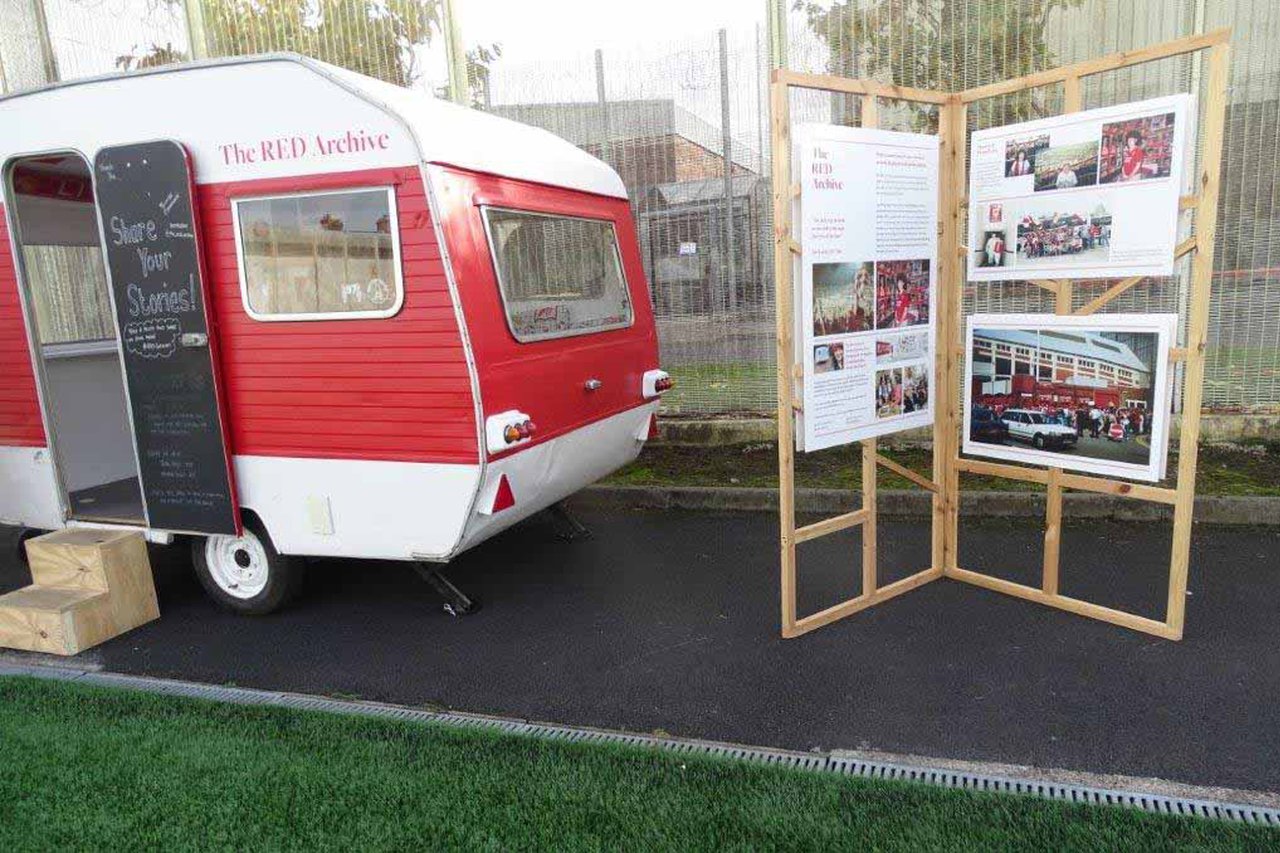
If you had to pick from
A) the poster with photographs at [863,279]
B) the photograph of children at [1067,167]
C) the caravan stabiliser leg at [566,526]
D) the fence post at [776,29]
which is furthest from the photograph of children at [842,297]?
the fence post at [776,29]

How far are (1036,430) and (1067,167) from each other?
1233mm

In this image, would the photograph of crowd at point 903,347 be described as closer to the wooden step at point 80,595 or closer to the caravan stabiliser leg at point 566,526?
the caravan stabiliser leg at point 566,526

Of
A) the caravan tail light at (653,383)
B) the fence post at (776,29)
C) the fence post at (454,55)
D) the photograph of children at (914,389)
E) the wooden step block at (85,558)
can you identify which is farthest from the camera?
the fence post at (454,55)

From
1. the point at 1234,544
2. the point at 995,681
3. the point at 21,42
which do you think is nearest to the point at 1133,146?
the point at 995,681

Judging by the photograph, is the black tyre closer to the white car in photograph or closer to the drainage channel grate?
the drainage channel grate

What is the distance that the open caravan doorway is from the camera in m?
5.36

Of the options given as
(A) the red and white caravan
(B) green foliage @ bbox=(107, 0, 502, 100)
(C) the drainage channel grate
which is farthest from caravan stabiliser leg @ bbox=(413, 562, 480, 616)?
(B) green foliage @ bbox=(107, 0, 502, 100)

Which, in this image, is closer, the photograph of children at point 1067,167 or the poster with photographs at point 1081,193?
the poster with photographs at point 1081,193

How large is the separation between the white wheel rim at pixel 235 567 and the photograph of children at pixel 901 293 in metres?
3.52

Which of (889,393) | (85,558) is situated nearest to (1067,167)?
(889,393)

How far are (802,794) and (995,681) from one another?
132 cm

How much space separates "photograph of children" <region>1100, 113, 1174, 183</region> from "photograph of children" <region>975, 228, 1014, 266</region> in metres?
0.50

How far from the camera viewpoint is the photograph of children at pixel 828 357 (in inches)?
161

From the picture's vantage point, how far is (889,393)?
4.43m
